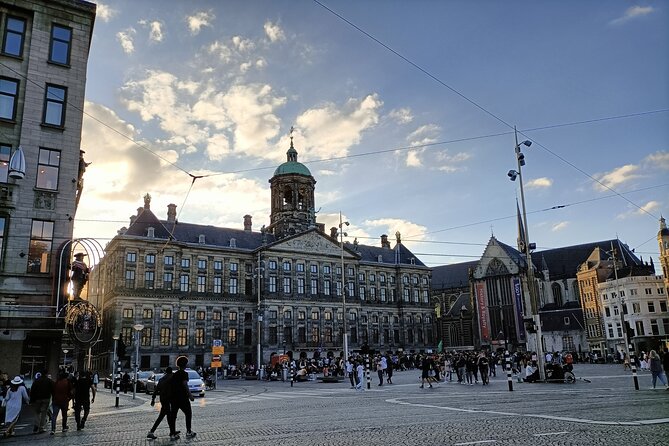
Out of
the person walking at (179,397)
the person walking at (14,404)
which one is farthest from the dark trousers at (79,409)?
the person walking at (179,397)

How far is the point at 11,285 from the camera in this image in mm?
19422

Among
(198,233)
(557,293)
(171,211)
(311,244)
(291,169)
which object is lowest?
(557,293)

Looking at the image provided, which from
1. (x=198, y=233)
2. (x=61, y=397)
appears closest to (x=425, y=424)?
(x=61, y=397)

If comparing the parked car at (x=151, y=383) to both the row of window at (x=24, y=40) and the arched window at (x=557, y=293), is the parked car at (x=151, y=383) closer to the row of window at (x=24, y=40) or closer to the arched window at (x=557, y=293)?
the row of window at (x=24, y=40)

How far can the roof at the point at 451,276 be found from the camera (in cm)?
11233

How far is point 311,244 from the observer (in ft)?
257

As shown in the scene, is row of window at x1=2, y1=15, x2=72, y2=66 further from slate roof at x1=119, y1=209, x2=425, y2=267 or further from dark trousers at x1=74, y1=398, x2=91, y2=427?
slate roof at x1=119, y1=209, x2=425, y2=267

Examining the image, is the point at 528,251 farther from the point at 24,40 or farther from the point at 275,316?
the point at 275,316

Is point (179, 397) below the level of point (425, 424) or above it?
above

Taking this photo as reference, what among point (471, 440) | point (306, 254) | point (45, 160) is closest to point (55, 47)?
point (45, 160)

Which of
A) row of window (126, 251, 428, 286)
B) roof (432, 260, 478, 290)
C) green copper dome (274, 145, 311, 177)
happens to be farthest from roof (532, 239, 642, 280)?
green copper dome (274, 145, 311, 177)

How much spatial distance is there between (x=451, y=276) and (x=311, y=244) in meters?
48.8

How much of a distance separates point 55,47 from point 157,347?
159 feet

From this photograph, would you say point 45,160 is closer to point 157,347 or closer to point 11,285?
point 11,285
